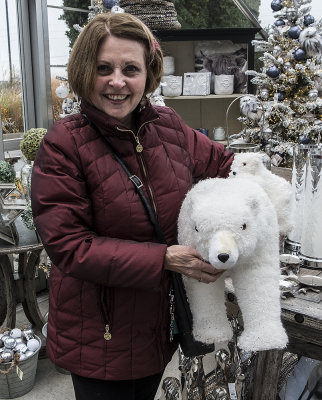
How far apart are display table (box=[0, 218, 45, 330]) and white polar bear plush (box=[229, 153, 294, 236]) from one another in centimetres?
135

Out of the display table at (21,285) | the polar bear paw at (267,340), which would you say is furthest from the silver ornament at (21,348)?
the polar bear paw at (267,340)

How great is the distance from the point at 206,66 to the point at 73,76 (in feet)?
11.9

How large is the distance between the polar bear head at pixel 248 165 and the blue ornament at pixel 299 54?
7.22ft

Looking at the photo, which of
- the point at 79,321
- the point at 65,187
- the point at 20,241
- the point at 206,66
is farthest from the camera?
the point at 206,66

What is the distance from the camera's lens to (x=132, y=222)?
1042mm

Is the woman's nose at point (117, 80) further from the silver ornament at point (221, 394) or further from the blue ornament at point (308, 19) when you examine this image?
the blue ornament at point (308, 19)

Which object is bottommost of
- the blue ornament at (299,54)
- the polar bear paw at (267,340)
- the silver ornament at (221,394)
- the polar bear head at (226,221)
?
the silver ornament at (221,394)

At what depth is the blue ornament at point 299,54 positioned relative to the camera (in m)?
3.12

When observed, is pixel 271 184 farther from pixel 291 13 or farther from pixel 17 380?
pixel 291 13

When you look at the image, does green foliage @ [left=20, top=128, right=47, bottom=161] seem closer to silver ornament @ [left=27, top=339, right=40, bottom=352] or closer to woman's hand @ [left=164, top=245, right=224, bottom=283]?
silver ornament @ [left=27, top=339, right=40, bottom=352]

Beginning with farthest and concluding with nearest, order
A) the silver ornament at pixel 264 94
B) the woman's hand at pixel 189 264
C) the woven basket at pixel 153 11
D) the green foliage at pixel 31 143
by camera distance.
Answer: the woven basket at pixel 153 11, the silver ornament at pixel 264 94, the green foliage at pixel 31 143, the woman's hand at pixel 189 264

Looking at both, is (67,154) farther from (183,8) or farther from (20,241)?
(183,8)

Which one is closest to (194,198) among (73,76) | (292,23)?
(73,76)

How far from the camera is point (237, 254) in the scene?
91 cm
